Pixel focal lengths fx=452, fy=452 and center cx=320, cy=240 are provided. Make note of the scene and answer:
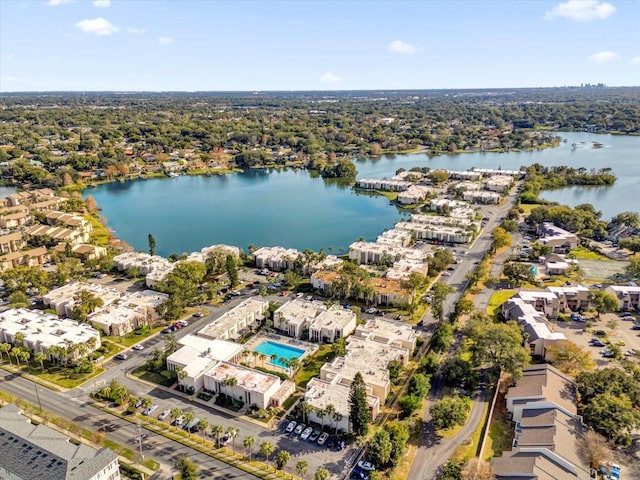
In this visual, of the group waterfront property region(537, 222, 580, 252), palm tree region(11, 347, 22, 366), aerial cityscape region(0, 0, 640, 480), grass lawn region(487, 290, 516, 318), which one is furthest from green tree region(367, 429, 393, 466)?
waterfront property region(537, 222, 580, 252)

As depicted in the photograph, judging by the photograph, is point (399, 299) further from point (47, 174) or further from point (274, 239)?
point (47, 174)

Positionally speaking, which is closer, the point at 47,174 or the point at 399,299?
the point at 399,299

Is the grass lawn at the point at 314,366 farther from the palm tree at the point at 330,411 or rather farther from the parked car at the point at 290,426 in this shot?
the palm tree at the point at 330,411

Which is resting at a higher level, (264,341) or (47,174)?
(47,174)

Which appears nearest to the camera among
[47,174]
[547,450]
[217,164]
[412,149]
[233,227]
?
[547,450]

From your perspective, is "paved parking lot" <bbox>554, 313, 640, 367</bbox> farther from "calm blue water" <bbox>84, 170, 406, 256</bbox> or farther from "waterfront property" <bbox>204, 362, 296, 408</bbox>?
"calm blue water" <bbox>84, 170, 406, 256</bbox>

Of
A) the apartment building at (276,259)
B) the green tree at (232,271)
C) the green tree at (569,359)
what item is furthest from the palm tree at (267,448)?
the apartment building at (276,259)

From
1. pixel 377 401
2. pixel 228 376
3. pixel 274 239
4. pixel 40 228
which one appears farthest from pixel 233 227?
pixel 377 401
